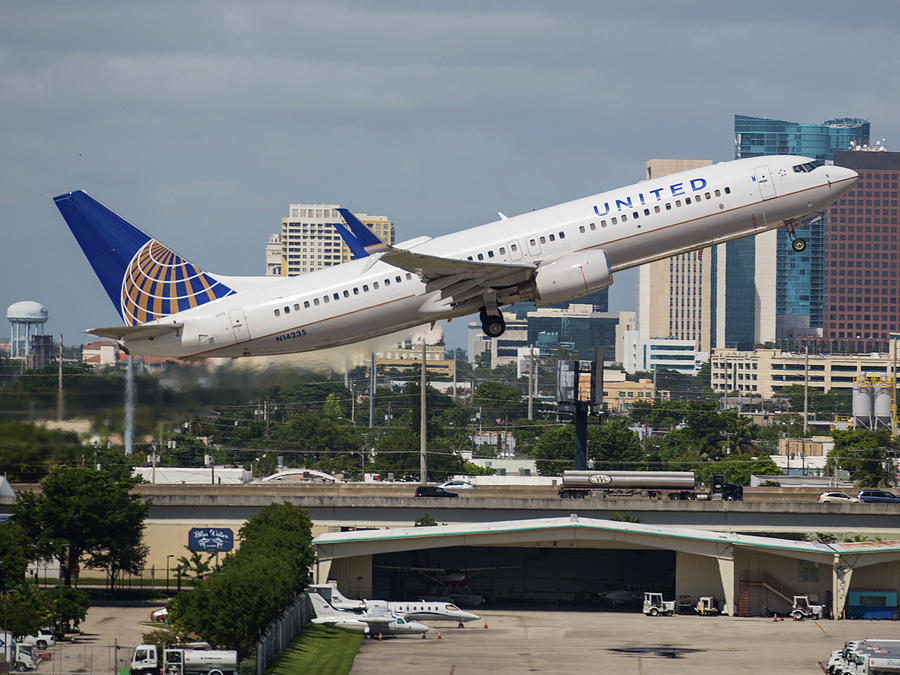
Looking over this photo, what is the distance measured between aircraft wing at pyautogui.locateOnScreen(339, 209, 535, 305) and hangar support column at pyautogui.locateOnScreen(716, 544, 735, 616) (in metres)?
55.1

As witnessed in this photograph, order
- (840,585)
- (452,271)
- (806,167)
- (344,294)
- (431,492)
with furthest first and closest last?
(431,492) < (840,585) < (806,167) < (344,294) < (452,271)

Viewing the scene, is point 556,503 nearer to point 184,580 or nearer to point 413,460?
point 184,580

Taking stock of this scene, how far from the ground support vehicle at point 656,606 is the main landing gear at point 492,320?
174ft

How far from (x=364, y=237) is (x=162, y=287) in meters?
12.7

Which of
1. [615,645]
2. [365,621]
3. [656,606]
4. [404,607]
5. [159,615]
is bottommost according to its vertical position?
[615,645]

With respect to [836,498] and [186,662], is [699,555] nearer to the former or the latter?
[836,498]

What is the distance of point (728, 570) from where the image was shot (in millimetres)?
110938

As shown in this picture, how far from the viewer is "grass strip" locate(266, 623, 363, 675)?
8256cm

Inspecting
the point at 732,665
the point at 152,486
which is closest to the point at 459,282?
the point at 732,665

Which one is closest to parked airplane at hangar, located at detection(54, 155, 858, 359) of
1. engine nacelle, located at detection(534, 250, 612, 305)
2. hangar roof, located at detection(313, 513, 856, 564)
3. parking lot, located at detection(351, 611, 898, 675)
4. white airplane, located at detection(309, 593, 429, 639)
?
engine nacelle, located at detection(534, 250, 612, 305)

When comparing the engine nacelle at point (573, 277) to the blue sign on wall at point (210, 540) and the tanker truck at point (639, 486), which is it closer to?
the blue sign on wall at point (210, 540)

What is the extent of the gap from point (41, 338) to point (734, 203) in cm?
15350

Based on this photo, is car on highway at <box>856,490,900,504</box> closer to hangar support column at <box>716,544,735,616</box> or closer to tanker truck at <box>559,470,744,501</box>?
tanker truck at <box>559,470,744,501</box>

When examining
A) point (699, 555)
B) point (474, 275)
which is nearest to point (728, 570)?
point (699, 555)
